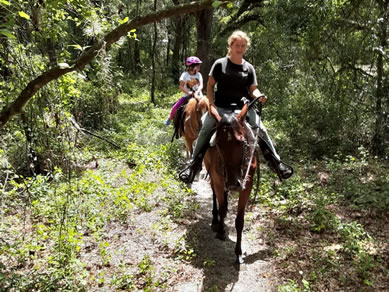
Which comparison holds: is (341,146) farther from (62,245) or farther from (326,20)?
(62,245)

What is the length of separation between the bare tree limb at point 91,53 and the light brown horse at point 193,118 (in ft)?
14.4

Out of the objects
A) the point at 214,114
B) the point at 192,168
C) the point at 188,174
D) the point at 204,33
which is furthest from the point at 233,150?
the point at 204,33

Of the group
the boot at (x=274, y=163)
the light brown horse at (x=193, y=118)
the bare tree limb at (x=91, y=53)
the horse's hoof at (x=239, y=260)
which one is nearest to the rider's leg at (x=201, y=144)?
the boot at (x=274, y=163)

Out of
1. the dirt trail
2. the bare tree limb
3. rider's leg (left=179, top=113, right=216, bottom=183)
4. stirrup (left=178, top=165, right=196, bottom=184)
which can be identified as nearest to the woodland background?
the bare tree limb

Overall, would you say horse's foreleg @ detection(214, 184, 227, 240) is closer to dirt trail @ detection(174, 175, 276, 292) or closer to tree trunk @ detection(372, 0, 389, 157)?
dirt trail @ detection(174, 175, 276, 292)

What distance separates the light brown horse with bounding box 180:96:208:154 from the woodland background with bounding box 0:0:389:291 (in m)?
0.98

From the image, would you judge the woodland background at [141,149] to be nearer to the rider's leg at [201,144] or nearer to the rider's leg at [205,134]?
the rider's leg at [201,144]

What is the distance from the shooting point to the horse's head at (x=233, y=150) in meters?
4.33

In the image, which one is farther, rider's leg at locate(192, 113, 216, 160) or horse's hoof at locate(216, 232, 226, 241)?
horse's hoof at locate(216, 232, 226, 241)

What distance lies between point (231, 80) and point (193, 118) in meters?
2.69

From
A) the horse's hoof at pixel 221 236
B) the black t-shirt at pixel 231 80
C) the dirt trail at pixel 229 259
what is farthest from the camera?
the horse's hoof at pixel 221 236

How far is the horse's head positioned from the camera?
4.33 meters

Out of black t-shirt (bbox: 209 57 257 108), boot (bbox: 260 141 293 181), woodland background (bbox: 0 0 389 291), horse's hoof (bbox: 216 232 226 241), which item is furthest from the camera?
horse's hoof (bbox: 216 232 226 241)

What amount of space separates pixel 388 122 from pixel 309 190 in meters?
2.92
